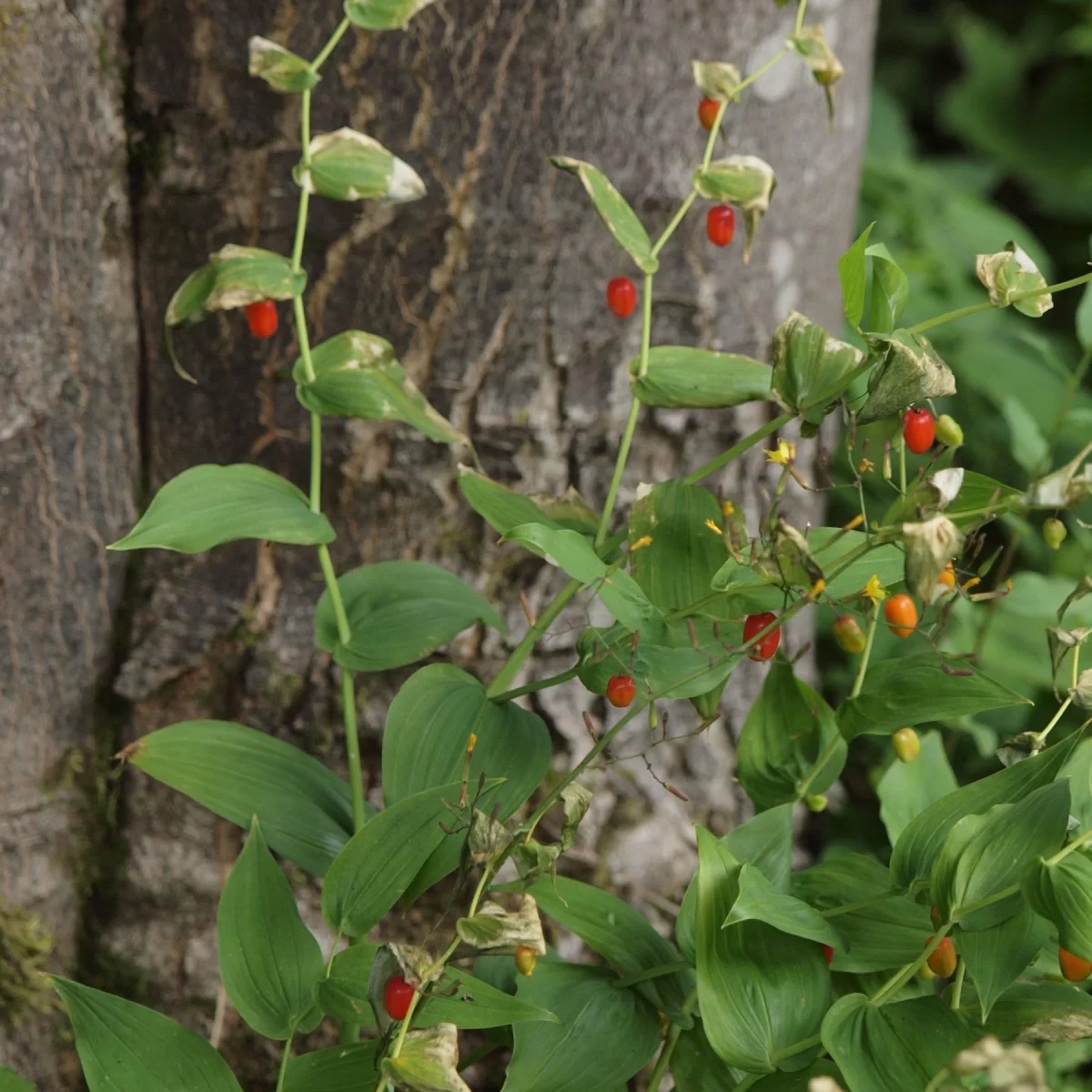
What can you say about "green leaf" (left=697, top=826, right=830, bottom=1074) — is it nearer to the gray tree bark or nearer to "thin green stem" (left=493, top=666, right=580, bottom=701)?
"thin green stem" (left=493, top=666, right=580, bottom=701)

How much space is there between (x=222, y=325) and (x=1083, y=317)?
2.89ft

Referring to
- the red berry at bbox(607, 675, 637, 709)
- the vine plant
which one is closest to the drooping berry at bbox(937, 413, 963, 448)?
the vine plant

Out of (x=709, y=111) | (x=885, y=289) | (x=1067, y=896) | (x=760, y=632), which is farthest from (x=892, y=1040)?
(x=709, y=111)

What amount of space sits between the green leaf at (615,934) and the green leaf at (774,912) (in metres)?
0.14

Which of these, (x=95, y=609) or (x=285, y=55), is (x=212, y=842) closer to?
(x=95, y=609)

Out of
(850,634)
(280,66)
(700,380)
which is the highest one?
(280,66)

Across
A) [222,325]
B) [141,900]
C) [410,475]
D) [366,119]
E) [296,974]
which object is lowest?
[141,900]

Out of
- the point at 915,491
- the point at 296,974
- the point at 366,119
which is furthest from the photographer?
the point at 366,119

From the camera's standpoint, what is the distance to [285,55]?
2.96ft

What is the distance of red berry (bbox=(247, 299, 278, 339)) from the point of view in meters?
0.95

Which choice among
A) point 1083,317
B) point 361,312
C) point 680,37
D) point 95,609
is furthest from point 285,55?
point 1083,317

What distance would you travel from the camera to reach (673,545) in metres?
0.84

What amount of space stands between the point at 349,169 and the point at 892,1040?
2.44 feet

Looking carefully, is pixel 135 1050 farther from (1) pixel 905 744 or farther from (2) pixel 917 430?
(2) pixel 917 430
